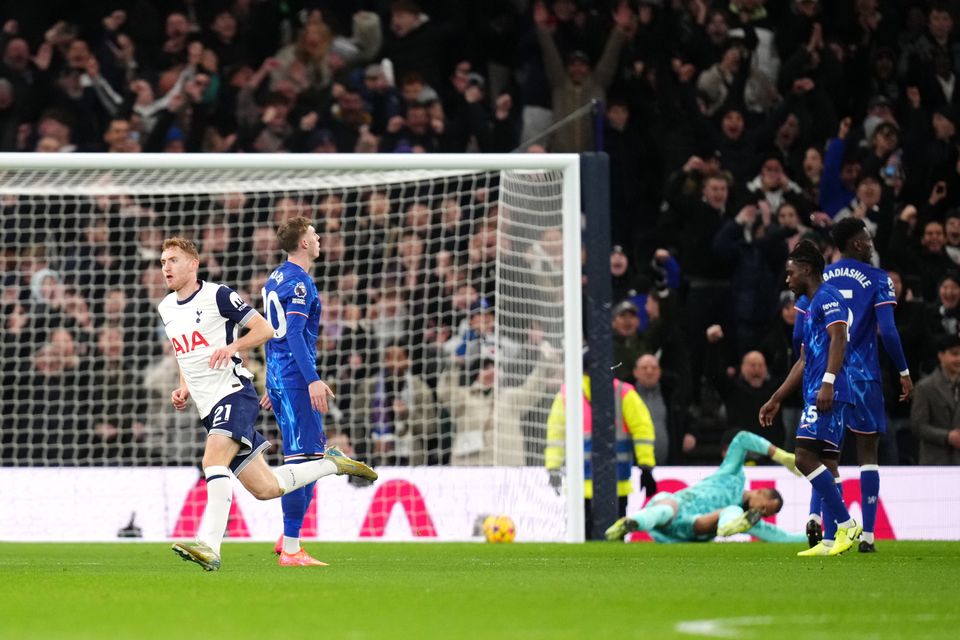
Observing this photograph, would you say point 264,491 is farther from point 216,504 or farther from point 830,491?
point 830,491

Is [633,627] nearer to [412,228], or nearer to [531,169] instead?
[531,169]

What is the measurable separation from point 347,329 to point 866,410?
5.75m

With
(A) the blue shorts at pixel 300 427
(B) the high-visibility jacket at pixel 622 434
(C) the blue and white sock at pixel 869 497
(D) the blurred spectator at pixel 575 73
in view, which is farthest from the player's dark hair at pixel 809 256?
(D) the blurred spectator at pixel 575 73

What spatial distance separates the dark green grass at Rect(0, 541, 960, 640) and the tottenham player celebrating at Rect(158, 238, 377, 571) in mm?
462

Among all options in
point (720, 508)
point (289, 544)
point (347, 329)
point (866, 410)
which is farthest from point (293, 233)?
point (347, 329)

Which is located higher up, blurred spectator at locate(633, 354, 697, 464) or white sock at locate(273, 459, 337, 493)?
blurred spectator at locate(633, 354, 697, 464)

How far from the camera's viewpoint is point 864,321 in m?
10.0

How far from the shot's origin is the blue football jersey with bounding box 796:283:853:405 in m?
9.49

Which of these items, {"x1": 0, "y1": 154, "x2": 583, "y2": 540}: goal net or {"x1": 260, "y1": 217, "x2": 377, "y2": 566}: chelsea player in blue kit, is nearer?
{"x1": 260, "y1": 217, "x2": 377, "y2": 566}: chelsea player in blue kit

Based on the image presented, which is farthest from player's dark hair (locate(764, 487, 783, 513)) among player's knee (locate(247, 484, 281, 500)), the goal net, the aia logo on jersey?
the aia logo on jersey

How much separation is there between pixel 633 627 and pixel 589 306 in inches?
291

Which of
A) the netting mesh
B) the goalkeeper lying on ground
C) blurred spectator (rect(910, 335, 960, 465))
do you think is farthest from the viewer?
the netting mesh

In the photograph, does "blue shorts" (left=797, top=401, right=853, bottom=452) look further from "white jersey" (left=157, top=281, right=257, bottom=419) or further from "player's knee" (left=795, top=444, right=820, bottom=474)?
"white jersey" (left=157, top=281, right=257, bottom=419)

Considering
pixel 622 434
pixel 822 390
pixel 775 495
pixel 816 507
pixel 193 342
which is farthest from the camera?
pixel 622 434
